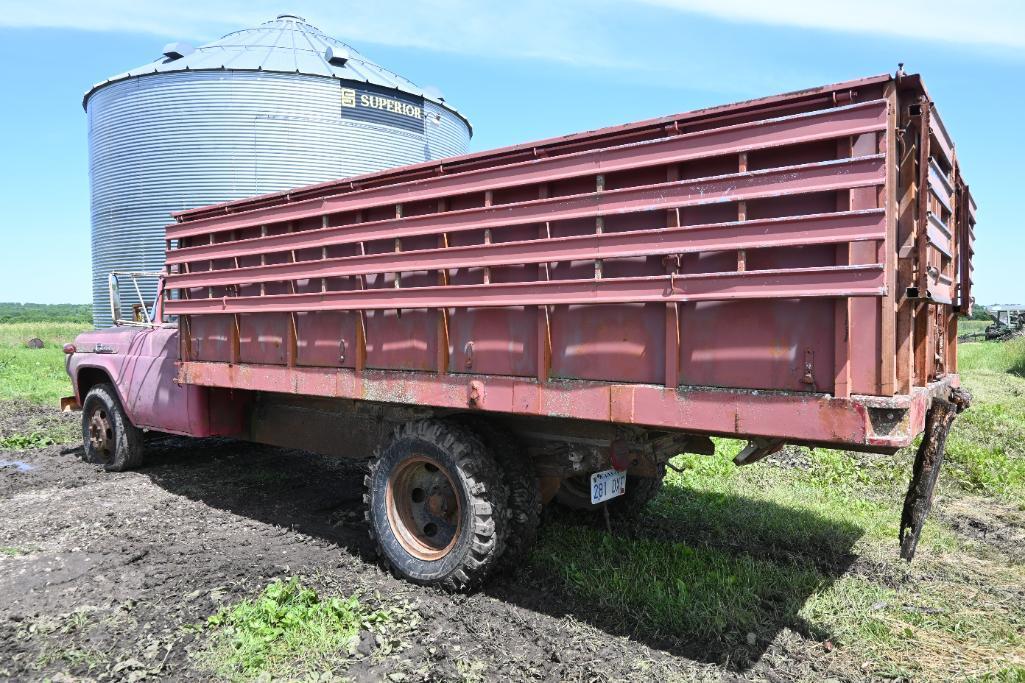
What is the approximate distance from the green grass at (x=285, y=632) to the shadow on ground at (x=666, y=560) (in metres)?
0.59

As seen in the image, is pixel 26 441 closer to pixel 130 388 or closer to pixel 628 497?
pixel 130 388

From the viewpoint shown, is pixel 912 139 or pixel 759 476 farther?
pixel 759 476

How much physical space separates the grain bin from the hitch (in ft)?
54.5

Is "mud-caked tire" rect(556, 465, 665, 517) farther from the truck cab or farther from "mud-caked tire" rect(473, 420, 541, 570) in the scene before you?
the truck cab

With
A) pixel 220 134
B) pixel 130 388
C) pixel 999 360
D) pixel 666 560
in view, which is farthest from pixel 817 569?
pixel 999 360

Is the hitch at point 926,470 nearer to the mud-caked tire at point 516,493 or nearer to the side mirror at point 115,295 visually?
the mud-caked tire at point 516,493

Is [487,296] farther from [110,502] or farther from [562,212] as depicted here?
[110,502]

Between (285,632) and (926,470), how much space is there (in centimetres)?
327

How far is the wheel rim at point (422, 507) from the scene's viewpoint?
4.24 m

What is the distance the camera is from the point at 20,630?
3.71 metres

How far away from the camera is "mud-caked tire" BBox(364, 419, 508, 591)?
3.93m

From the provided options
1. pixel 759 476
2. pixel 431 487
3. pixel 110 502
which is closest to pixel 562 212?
pixel 431 487

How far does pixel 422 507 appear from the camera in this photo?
173 inches

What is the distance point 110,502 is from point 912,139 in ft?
20.6
